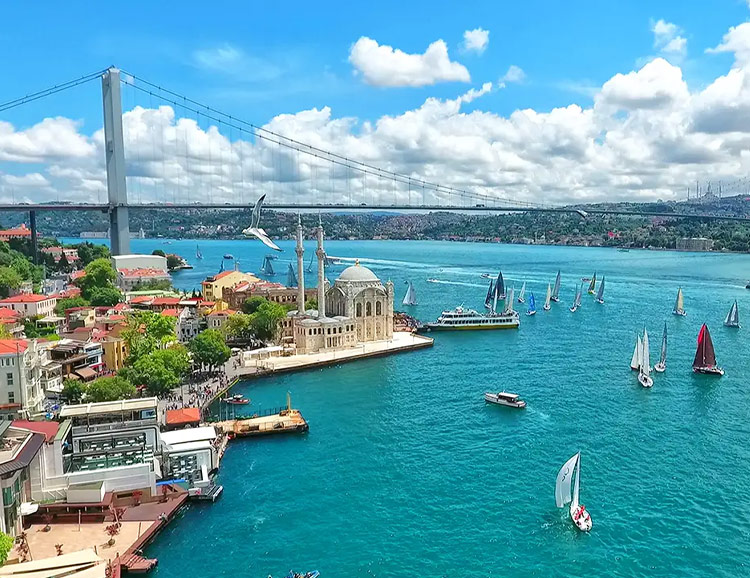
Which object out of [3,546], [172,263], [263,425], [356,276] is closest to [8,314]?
[356,276]

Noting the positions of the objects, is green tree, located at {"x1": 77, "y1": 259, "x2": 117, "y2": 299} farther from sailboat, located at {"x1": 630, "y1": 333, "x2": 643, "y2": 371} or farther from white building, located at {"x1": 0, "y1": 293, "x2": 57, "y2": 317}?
sailboat, located at {"x1": 630, "y1": 333, "x2": 643, "y2": 371}

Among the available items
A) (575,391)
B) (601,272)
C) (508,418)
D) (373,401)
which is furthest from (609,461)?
(601,272)

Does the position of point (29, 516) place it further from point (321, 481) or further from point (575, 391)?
point (575, 391)

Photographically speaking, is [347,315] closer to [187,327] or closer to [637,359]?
[187,327]

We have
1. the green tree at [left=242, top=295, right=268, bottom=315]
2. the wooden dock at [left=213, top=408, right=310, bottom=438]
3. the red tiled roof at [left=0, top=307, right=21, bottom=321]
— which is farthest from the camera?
the green tree at [left=242, top=295, right=268, bottom=315]

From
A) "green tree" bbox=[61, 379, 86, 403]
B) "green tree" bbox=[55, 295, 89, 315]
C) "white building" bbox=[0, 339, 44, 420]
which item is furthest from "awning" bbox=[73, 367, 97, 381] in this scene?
"green tree" bbox=[55, 295, 89, 315]
